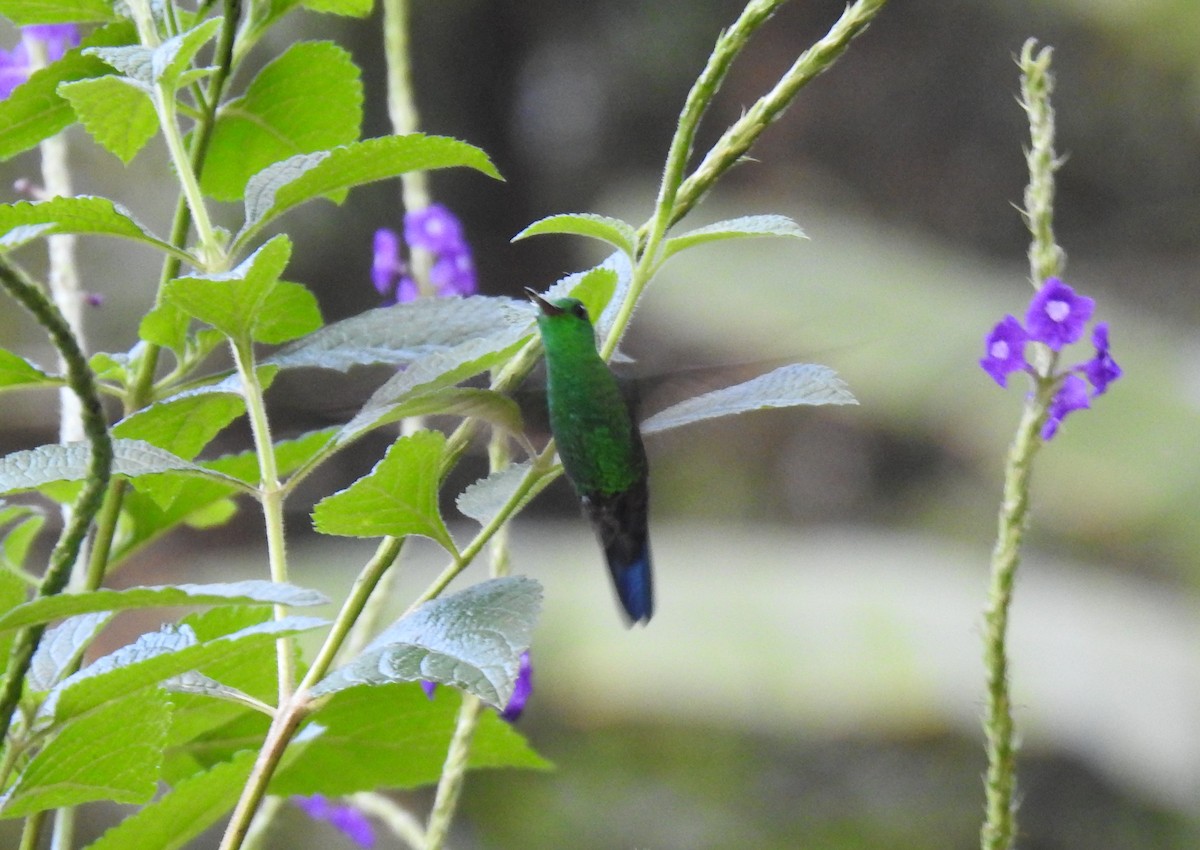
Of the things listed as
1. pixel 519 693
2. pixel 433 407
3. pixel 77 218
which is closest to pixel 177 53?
pixel 77 218

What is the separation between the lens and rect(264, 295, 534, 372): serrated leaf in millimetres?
585

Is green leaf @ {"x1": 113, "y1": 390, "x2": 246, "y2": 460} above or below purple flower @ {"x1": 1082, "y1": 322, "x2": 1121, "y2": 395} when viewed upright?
below

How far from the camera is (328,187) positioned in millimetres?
567

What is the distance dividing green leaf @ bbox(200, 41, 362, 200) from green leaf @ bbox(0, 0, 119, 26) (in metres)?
0.08

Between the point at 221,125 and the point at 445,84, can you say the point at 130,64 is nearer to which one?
the point at 221,125

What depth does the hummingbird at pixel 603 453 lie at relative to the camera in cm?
79

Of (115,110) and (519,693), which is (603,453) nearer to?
(519,693)

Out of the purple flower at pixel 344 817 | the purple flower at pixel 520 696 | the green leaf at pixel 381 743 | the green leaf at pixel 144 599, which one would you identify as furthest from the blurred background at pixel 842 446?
the green leaf at pixel 144 599

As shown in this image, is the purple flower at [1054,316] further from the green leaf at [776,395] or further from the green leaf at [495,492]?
the green leaf at [495,492]

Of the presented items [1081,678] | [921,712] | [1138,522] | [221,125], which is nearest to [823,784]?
[921,712]

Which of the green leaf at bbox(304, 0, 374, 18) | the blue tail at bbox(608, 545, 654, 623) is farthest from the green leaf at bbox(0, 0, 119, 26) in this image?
the blue tail at bbox(608, 545, 654, 623)

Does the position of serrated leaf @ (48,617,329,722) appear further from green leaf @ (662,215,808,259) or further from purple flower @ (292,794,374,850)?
purple flower @ (292,794,374,850)

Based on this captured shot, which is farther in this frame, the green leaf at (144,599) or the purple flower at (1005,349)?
the purple flower at (1005,349)

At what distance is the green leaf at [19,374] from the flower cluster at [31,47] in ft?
1.00
